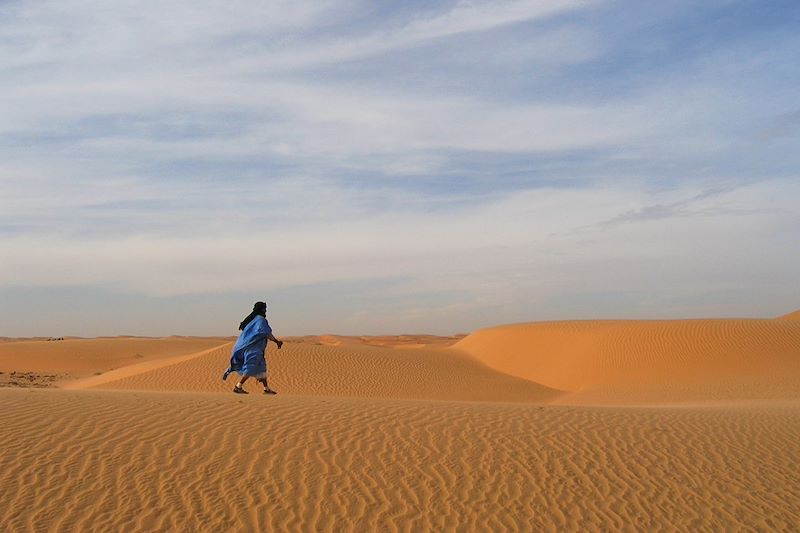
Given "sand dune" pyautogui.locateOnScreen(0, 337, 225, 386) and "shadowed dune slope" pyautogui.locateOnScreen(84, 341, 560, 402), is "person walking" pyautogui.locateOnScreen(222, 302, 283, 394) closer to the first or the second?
"shadowed dune slope" pyautogui.locateOnScreen(84, 341, 560, 402)

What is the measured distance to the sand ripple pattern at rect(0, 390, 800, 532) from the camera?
23.1ft

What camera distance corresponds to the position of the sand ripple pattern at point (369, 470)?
704 cm

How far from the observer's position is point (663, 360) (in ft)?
96.8

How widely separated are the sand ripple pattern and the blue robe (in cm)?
272

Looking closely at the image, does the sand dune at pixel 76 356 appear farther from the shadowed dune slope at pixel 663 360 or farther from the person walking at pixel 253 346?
the person walking at pixel 253 346

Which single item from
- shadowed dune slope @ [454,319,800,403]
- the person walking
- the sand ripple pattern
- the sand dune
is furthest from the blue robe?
the sand dune

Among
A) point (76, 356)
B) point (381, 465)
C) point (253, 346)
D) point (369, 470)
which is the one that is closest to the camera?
point (369, 470)

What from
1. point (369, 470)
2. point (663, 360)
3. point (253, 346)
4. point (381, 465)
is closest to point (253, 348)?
point (253, 346)

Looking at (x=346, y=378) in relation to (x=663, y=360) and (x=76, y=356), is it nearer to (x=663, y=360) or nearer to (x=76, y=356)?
(x=663, y=360)

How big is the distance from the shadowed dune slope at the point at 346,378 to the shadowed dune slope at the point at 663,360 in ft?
8.46

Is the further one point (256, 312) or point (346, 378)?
point (346, 378)

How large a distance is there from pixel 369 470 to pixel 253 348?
6.35 metres

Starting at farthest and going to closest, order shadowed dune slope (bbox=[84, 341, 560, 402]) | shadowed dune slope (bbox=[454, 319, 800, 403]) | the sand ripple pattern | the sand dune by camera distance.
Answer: the sand dune → shadowed dune slope (bbox=[84, 341, 560, 402]) → shadowed dune slope (bbox=[454, 319, 800, 403]) → the sand ripple pattern

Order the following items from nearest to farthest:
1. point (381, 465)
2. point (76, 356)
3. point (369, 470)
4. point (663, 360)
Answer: point (369, 470)
point (381, 465)
point (663, 360)
point (76, 356)
